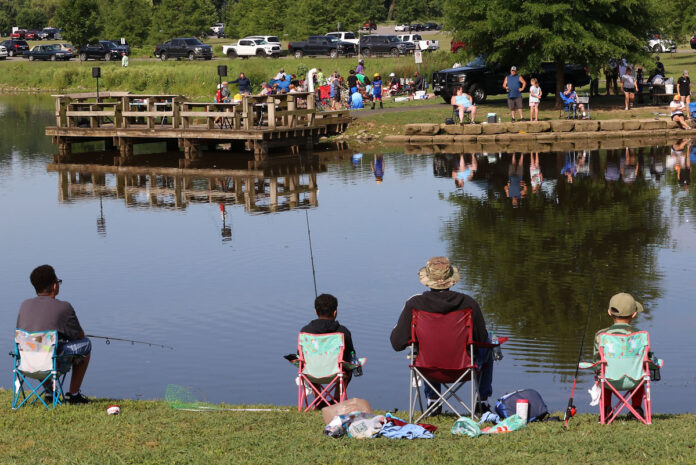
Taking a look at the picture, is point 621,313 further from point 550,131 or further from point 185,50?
point 185,50

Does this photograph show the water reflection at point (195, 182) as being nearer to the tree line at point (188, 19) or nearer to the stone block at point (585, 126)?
the stone block at point (585, 126)

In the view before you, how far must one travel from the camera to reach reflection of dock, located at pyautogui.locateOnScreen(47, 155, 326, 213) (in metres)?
24.5

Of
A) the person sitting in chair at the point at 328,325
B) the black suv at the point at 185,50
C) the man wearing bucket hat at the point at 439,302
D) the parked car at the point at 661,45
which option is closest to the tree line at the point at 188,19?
the black suv at the point at 185,50

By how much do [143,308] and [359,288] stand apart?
2.90 meters

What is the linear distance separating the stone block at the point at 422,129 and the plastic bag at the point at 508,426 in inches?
1063

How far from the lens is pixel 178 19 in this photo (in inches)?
3497

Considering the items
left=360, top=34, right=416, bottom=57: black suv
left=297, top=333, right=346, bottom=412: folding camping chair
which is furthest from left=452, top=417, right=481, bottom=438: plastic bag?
left=360, top=34, right=416, bottom=57: black suv

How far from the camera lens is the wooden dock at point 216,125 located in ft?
106

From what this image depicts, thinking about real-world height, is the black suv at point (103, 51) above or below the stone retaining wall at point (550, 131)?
above

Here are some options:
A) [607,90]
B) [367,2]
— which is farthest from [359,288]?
[367,2]

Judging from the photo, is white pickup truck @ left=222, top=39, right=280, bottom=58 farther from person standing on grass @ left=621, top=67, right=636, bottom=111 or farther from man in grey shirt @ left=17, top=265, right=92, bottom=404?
man in grey shirt @ left=17, top=265, right=92, bottom=404

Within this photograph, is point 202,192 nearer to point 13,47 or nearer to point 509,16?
point 509,16

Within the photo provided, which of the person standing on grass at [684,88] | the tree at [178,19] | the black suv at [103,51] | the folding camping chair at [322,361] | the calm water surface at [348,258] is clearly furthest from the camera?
the tree at [178,19]

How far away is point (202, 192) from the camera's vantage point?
2592 cm
